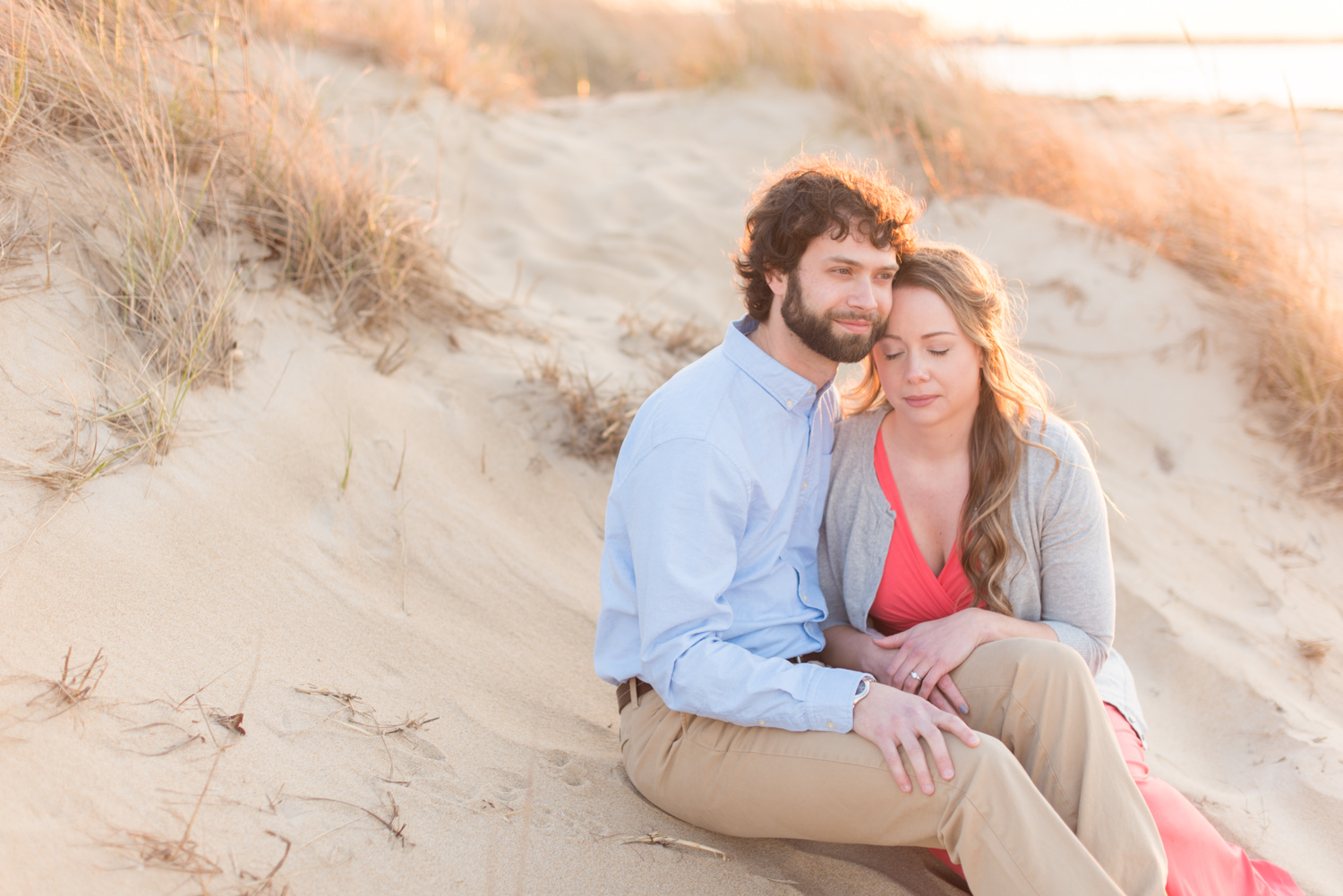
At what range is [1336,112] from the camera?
8.97 meters

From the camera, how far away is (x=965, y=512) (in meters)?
2.77

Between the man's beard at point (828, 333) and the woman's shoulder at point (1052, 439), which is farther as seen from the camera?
the woman's shoulder at point (1052, 439)

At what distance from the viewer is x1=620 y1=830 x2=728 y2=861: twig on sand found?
245 centimetres

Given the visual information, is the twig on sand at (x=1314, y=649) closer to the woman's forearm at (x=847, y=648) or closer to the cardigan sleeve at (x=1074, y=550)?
the cardigan sleeve at (x=1074, y=550)

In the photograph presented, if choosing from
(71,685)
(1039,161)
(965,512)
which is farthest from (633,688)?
(1039,161)

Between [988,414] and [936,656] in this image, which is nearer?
[936,656]

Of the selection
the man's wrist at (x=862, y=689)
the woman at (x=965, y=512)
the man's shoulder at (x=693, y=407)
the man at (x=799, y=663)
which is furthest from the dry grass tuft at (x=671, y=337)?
the man's wrist at (x=862, y=689)

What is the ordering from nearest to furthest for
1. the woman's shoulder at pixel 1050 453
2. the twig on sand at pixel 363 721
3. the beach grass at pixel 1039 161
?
1. the twig on sand at pixel 363 721
2. the woman's shoulder at pixel 1050 453
3. the beach grass at pixel 1039 161

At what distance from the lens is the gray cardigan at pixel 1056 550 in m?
2.68

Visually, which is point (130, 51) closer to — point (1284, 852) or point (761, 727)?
point (761, 727)

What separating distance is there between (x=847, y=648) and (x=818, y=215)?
48.3 inches

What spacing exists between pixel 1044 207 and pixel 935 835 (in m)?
5.13

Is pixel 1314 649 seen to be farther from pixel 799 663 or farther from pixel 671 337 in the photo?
pixel 671 337

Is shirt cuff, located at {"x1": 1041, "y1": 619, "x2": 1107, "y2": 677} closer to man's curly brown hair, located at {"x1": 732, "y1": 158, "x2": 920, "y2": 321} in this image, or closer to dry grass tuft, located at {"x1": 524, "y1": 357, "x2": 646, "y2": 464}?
man's curly brown hair, located at {"x1": 732, "y1": 158, "x2": 920, "y2": 321}
